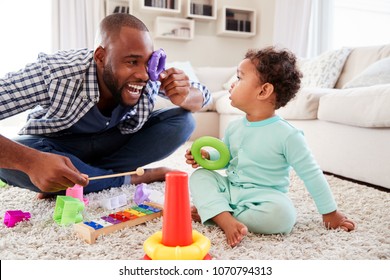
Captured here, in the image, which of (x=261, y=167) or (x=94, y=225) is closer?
(x=94, y=225)

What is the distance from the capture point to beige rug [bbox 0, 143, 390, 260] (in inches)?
31.4

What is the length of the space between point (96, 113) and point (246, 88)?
52cm

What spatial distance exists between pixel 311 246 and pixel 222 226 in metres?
0.22

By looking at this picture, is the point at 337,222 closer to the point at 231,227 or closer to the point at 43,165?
the point at 231,227

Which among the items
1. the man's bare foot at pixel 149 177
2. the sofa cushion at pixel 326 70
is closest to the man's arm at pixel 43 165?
the man's bare foot at pixel 149 177

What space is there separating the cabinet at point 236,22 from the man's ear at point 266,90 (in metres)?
3.13

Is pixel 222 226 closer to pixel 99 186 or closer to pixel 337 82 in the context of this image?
pixel 99 186

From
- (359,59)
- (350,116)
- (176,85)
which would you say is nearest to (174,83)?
(176,85)

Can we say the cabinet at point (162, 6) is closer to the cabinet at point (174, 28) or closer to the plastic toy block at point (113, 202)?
the cabinet at point (174, 28)

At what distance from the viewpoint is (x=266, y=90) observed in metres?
1.04

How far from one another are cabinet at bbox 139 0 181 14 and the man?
252 cm

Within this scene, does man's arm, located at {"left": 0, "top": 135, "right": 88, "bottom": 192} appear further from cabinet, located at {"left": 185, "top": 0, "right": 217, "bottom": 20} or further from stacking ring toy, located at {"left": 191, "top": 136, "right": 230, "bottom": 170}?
cabinet, located at {"left": 185, "top": 0, "right": 217, "bottom": 20}

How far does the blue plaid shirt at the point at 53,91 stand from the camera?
105 cm

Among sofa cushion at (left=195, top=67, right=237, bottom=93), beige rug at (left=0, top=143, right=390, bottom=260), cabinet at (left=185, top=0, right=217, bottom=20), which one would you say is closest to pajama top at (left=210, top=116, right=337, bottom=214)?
beige rug at (left=0, top=143, right=390, bottom=260)
